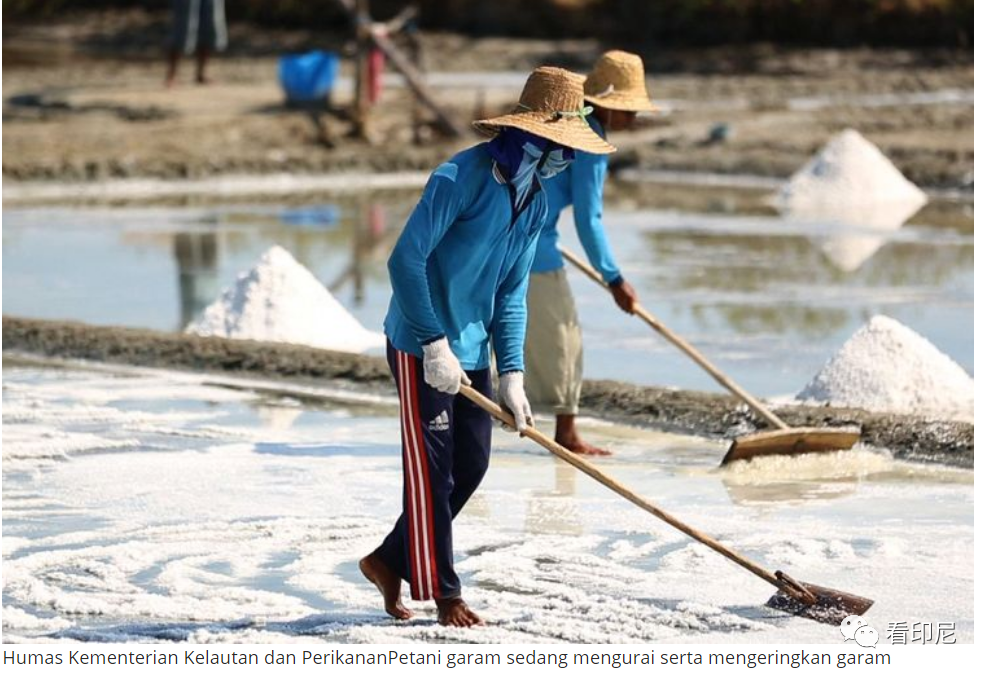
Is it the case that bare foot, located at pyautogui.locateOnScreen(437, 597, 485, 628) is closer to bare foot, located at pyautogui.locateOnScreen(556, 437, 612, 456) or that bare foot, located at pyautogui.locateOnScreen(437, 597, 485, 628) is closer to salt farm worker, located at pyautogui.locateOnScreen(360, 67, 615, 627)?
salt farm worker, located at pyautogui.locateOnScreen(360, 67, 615, 627)

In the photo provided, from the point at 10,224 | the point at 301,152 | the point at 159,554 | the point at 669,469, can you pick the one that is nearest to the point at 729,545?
the point at 669,469

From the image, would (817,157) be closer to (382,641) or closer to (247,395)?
(247,395)

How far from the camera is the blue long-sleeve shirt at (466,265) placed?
4.92 meters

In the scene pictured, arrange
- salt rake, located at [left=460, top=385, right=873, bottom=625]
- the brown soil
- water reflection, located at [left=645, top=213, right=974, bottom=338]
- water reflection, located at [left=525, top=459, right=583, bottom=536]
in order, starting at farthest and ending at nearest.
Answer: the brown soil, water reflection, located at [left=645, top=213, right=974, bottom=338], water reflection, located at [left=525, top=459, right=583, bottom=536], salt rake, located at [left=460, top=385, right=873, bottom=625]

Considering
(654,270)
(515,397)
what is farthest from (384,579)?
(654,270)

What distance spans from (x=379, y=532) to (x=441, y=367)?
1.34 m

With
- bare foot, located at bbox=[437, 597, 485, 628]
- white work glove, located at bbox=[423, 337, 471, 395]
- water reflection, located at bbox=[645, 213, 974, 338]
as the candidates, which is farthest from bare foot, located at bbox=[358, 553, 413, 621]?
water reflection, located at bbox=[645, 213, 974, 338]

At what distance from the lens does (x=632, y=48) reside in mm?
25219

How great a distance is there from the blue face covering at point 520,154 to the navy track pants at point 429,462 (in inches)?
18.4

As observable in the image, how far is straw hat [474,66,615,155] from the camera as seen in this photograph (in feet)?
16.5

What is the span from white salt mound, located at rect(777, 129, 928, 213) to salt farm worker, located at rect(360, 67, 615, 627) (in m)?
9.79

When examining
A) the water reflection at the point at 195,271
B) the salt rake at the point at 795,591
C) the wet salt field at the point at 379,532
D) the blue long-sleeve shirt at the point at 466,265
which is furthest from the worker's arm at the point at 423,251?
the water reflection at the point at 195,271

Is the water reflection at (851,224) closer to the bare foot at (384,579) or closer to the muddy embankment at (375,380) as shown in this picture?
the muddy embankment at (375,380)

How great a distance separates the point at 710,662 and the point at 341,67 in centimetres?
1953
